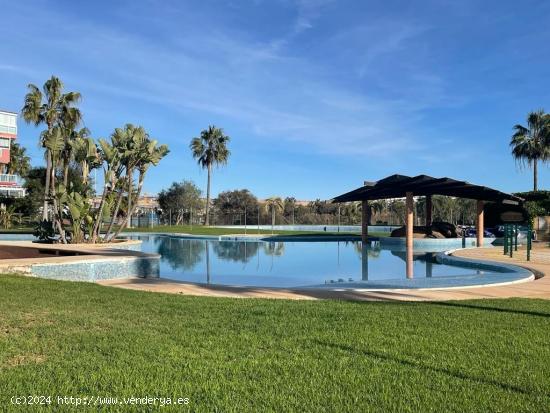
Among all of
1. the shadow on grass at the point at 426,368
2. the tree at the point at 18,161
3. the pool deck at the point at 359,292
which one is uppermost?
the tree at the point at 18,161

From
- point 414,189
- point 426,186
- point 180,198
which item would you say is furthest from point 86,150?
point 180,198

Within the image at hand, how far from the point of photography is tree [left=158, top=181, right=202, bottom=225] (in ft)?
157

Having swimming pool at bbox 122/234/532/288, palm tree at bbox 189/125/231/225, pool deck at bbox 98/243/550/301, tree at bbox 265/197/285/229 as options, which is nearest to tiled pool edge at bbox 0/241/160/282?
swimming pool at bbox 122/234/532/288

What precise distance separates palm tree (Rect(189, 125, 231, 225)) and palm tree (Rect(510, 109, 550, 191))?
24152 millimetres

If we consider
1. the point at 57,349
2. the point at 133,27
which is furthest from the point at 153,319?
the point at 133,27

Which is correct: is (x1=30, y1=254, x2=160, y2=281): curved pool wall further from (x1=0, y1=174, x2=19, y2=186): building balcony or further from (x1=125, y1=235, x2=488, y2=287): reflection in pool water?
(x1=0, y1=174, x2=19, y2=186): building balcony

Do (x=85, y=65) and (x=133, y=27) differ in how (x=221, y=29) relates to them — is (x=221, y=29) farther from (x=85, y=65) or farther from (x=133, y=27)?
(x=85, y=65)

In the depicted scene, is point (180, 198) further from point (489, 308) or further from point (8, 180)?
point (489, 308)

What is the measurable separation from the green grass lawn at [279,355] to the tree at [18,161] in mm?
37570

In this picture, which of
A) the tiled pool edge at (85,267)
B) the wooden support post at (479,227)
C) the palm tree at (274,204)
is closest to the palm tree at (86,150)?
the tiled pool edge at (85,267)

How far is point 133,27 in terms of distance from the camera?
16016mm

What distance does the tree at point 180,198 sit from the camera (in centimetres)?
4778

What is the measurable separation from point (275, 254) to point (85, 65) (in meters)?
10.9

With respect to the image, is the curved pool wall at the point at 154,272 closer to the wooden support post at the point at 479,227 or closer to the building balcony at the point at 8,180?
the wooden support post at the point at 479,227
